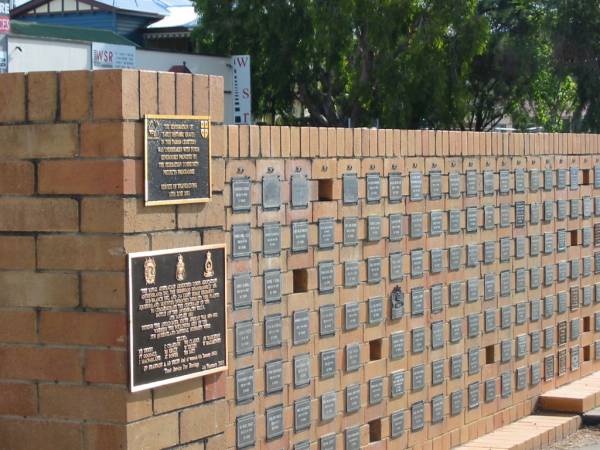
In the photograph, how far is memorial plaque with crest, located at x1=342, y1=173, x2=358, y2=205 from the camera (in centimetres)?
698

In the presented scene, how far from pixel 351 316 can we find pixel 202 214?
2093mm

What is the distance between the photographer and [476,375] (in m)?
8.52

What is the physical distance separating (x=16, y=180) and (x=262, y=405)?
2013 millimetres

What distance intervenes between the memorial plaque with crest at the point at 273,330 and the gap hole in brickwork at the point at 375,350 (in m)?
1.10

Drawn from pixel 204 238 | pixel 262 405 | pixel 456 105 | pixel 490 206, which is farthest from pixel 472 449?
pixel 456 105

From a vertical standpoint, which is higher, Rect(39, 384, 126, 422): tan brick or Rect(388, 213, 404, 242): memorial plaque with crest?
Rect(388, 213, 404, 242): memorial plaque with crest

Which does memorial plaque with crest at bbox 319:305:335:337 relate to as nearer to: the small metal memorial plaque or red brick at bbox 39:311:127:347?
the small metal memorial plaque

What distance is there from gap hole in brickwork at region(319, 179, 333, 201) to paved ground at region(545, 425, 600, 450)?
2945mm

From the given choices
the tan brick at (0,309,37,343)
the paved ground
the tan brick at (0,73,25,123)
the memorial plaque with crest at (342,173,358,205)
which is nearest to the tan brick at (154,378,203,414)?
the tan brick at (0,309,37,343)

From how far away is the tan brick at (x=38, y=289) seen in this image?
483cm

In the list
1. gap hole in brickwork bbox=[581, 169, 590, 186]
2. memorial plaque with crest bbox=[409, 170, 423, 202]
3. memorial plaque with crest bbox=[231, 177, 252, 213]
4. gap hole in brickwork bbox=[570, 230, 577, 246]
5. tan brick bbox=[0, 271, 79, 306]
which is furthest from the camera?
gap hole in brickwork bbox=[581, 169, 590, 186]

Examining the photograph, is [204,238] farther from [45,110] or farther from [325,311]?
[325,311]

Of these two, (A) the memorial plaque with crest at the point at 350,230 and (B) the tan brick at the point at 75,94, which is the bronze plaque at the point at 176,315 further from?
(A) the memorial plaque with crest at the point at 350,230

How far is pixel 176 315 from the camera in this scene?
16.4 ft
